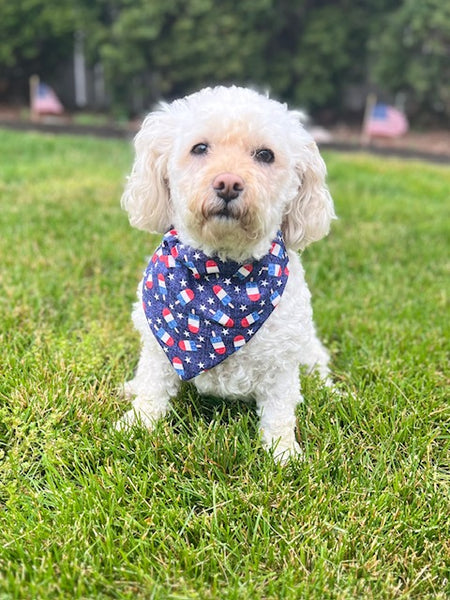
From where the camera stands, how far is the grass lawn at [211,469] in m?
1.81

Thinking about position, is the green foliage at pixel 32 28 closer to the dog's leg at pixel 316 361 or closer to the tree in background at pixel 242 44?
the tree in background at pixel 242 44

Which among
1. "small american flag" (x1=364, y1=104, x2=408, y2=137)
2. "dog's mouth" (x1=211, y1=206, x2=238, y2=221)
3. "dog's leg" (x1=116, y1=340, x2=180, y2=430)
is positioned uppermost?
"dog's mouth" (x1=211, y1=206, x2=238, y2=221)

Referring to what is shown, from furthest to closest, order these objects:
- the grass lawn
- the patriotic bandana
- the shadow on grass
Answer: the shadow on grass < the patriotic bandana < the grass lawn

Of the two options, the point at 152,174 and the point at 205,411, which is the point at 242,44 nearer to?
the point at 152,174

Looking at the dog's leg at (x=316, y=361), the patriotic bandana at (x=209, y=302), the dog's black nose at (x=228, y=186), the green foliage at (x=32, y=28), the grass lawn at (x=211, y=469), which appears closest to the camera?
the grass lawn at (x=211, y=469)

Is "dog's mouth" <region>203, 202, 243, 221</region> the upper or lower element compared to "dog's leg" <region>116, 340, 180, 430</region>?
upper

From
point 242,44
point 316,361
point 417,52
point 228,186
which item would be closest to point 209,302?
point 228,186

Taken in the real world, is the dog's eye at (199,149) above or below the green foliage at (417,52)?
below

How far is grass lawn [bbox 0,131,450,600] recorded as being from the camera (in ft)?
5.93

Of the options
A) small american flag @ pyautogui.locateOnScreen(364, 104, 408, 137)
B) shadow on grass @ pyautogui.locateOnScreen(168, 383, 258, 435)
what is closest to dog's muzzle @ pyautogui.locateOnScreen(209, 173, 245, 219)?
shadow on grass @ pyautogui.locateOnScreen(168, 383, 258, 435)

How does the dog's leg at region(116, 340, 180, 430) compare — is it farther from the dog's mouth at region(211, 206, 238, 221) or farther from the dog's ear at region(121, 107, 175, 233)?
the dog's mouth at region(211, 206, 238, 221)

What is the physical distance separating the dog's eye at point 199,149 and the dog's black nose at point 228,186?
0.75ft

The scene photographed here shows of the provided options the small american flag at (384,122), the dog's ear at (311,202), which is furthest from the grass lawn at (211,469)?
the small american flag at (384,122)

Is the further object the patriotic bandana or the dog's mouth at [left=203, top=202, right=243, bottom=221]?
the patriotic bandana
